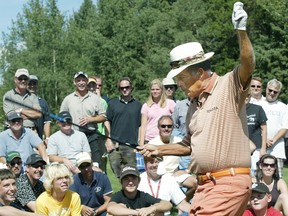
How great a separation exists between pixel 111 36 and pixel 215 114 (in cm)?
5286

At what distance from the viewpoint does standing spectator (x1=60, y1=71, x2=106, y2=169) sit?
1227 centimetres

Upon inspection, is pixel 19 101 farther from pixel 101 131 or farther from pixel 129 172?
pixel 129 172

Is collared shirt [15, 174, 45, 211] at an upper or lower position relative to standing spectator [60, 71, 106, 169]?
lower

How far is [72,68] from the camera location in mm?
57500

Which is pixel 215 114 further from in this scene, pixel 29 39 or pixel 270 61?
pixel 29 39

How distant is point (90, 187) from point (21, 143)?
4.84 ft

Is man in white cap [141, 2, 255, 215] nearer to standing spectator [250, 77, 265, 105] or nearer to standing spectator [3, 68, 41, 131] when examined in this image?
standing spectator [250, 77, 265, 105]

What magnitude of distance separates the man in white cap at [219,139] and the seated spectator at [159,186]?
385 centimetres

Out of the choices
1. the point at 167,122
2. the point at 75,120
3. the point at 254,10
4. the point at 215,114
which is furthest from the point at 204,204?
the point at 254,10

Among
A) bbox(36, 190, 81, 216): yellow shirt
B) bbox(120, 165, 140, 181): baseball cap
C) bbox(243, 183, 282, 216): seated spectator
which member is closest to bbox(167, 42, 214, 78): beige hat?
bbox(243, 183, 282, 216): seated spectator

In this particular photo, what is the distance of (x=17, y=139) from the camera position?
1112cm

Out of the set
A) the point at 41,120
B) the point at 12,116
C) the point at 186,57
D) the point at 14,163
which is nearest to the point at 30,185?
the point at 14,163

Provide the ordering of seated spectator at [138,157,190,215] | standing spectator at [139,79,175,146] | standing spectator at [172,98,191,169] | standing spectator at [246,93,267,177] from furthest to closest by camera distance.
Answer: standing spectator at [139,79,175,146]
standing spectator at [172,98,191,169]
standing spectator at [246,93,267,177]
seated spectator at [138,157,190,215]

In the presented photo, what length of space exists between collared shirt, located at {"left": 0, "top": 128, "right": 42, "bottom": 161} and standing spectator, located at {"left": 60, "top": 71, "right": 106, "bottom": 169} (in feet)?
3.80
